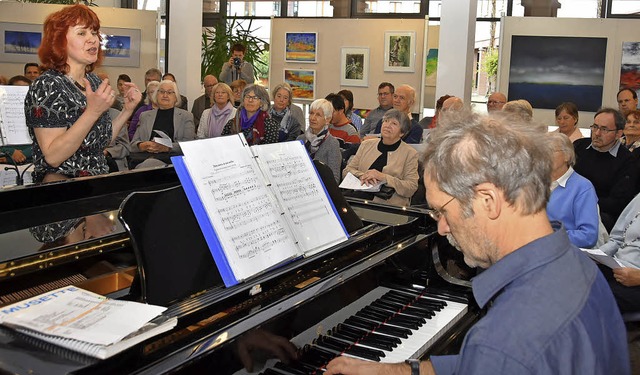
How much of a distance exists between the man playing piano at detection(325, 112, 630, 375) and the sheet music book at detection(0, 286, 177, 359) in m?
0.71

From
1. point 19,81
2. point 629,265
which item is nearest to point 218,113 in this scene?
point 19,81

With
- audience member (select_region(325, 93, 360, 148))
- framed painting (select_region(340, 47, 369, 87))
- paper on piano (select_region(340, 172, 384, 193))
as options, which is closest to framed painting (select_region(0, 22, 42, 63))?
framed painting (select_region(340, 47, 369, 87))

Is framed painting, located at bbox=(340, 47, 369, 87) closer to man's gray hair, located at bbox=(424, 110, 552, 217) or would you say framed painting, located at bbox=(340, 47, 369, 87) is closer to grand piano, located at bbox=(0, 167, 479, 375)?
grand piano, located at bbox=(0, 167, 479, 375)

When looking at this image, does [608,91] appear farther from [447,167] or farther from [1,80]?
[447,167]

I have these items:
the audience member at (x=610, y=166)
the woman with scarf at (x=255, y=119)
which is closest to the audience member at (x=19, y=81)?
the woman with scarf at (x=255, y=119)

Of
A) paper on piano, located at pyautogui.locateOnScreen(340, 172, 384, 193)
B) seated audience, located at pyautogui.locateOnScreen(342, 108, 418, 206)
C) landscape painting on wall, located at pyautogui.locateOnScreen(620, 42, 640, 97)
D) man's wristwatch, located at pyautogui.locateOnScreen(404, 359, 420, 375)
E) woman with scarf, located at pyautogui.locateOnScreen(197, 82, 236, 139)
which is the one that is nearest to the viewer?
man's wristwatch, located at pyautogui.locateOnScreen(404, 359, 420, 375)

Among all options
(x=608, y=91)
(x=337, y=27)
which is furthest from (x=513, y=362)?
(x=337, y=27)

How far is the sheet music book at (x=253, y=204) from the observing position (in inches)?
79.2

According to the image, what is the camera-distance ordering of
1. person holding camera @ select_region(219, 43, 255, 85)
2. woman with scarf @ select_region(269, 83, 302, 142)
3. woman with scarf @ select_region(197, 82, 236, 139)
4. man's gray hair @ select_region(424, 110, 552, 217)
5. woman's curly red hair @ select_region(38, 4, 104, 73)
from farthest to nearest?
person holding camera @ select_region(219, 43, 255, 85), woman with scarf @ select_region(197, 82, 236, 139), woman with scarf @ select_region(269, 83, 302, 142), woman's curly red hair @ select_region(38, 4, 104, 73), man's gray hair @ select_region(424, 110, 552, 217)

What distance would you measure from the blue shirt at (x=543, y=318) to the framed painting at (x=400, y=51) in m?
9.52

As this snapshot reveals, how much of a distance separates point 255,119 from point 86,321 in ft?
19.1

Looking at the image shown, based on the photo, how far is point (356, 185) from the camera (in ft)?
17.7

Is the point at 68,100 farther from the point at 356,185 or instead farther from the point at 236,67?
the point at 236,67

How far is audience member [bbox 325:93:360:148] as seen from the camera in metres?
8.05
